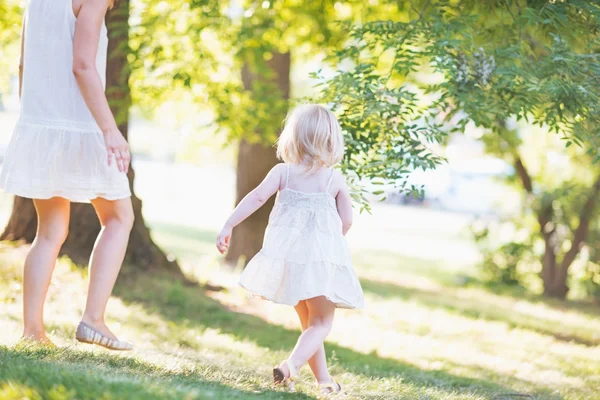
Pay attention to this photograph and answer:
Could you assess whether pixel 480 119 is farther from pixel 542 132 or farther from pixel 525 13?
pixel 542 132

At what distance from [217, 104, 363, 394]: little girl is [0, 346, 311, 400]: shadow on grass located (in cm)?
50

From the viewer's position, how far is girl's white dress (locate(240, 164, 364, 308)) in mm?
3725

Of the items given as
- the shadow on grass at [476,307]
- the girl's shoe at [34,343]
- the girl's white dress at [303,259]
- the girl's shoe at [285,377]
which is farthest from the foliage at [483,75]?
the shadow on grass at [476,307]

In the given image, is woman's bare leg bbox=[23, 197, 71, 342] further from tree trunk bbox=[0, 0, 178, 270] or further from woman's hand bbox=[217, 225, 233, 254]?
tree trunk bbox=[0, 0, 178, 270]

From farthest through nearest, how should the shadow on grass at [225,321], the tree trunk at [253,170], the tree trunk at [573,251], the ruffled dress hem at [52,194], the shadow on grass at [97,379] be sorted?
1. the tree trunk at [573,251]
2. the tree trunk at [253,170]
3. the shadow on grass at [225,321]
4. the ruffled dress hem at [52,194]
5. the shadow on grass at [97,379]

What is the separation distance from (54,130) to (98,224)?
3309 mm

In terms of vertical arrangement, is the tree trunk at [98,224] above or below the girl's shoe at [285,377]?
above

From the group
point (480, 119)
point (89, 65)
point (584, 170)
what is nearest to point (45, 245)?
point (89, 65)

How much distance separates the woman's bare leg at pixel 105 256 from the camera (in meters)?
3.97

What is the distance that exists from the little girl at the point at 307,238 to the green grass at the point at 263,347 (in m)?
0.34

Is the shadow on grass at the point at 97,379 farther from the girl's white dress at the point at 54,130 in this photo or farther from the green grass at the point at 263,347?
the girl's white dress at the point at 54,130

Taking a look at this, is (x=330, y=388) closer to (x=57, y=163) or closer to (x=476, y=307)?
(x=57, y=163)

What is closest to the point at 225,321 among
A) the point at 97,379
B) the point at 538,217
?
the point at 97,379

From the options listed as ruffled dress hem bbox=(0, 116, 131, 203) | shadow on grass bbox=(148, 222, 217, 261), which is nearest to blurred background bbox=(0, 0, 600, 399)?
shadow on grass bbox=(148, 222, 217, 261)
